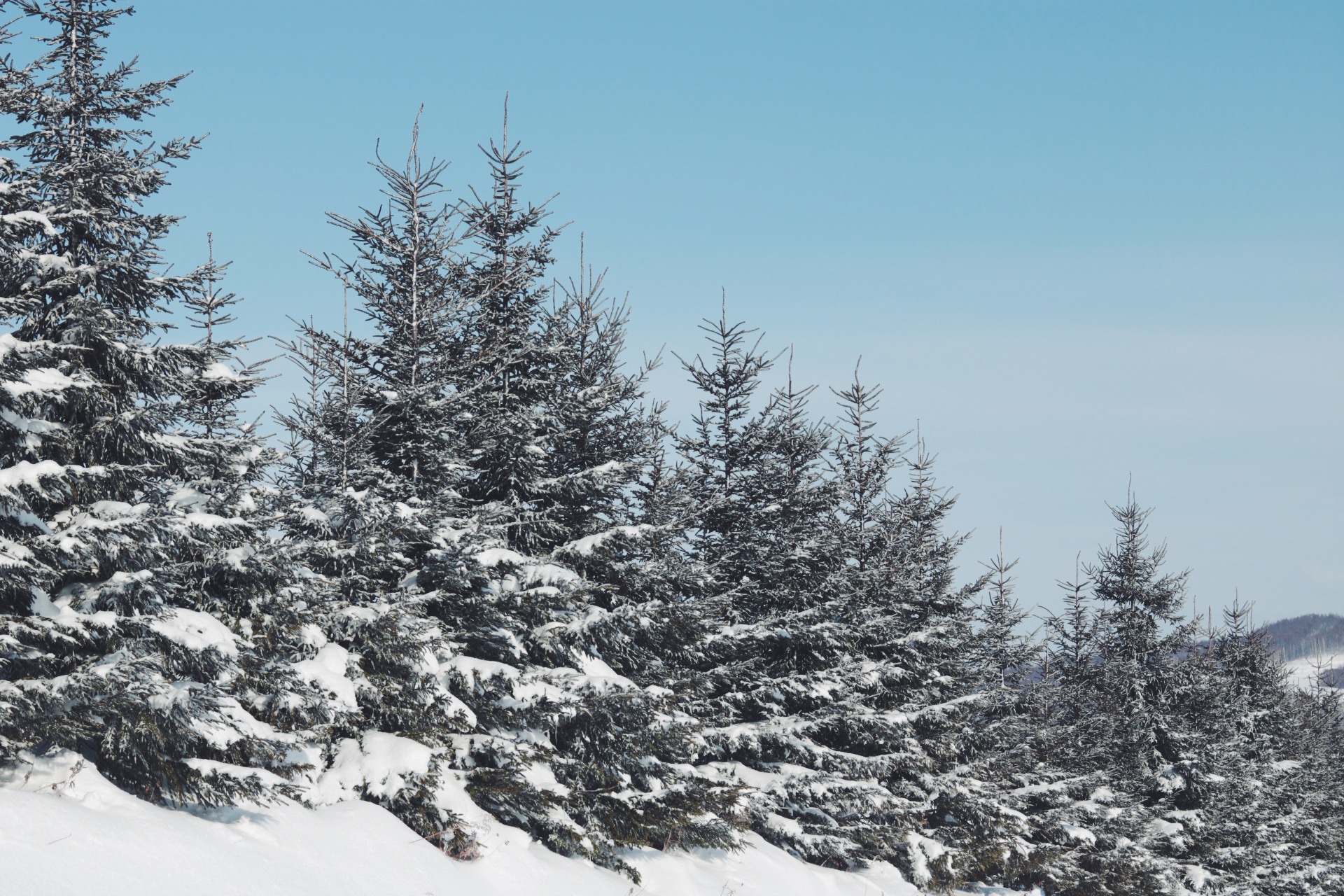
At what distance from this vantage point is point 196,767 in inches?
419

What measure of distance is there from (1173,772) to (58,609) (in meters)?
31.6

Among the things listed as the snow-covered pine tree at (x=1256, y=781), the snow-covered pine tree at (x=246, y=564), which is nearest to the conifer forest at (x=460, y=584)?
the snow-covered pine tree at (x=246, y=564)

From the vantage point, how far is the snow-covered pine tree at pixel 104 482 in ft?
32.6

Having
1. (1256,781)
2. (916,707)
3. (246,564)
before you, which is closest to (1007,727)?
(916,707)

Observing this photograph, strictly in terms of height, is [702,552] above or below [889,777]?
above

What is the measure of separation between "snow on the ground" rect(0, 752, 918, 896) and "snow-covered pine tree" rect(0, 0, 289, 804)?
40 centimetres

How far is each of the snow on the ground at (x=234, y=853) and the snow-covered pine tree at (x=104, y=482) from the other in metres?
0.40

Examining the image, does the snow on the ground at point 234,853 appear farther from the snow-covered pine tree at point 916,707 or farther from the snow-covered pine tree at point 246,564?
the snow-covered pine tree at point 916,707

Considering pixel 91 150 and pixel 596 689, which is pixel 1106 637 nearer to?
pixel 596 689

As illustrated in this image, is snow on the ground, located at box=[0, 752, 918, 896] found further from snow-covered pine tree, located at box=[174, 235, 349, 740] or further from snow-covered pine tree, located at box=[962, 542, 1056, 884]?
snow-covered pine tree, located at box=[962, 542, 1056, 884]

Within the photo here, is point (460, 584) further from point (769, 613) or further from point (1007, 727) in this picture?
point (1007, 727)

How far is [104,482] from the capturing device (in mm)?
10992

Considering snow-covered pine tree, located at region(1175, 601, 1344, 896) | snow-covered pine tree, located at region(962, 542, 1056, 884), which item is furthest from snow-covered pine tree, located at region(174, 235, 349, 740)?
snow-covered pine tree, located at region(1175, 601, 1344, 896)

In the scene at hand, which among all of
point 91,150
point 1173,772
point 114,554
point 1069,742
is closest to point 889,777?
point 1069,742
